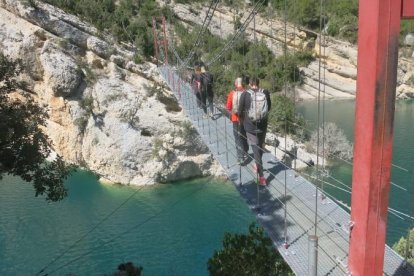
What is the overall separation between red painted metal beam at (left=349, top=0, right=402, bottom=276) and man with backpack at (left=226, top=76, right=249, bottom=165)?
6.93 feet

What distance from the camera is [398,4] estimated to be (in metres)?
1.41

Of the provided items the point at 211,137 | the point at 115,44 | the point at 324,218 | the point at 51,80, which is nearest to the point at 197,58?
the point at 115,44

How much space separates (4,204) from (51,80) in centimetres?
345

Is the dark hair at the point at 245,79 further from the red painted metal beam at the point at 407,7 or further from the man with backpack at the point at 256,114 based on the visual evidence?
the red painted metal beam at the point at 407,7

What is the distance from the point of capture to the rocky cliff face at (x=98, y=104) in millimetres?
10453

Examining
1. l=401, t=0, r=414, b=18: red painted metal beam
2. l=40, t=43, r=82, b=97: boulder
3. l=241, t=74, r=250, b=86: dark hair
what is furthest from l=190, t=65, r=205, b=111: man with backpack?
l=40, t=43, r=82, b=97: boulder

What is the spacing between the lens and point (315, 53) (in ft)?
65.6

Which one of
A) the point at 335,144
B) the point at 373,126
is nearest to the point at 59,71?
the point at 335,144

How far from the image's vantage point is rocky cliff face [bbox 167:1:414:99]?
19.1m

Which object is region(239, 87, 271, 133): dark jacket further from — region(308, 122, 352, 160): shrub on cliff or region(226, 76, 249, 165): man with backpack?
region(308, 122, 352, 160): shrub on cliff

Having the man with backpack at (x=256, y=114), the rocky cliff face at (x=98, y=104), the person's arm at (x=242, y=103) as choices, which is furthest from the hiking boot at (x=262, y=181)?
the rocky cliff face at (x=98, y=104)

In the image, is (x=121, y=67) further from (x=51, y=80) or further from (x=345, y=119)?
(x=345, y=119)

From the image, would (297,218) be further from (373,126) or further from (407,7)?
(407,7)

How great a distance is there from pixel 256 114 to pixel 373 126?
6.23 ft
